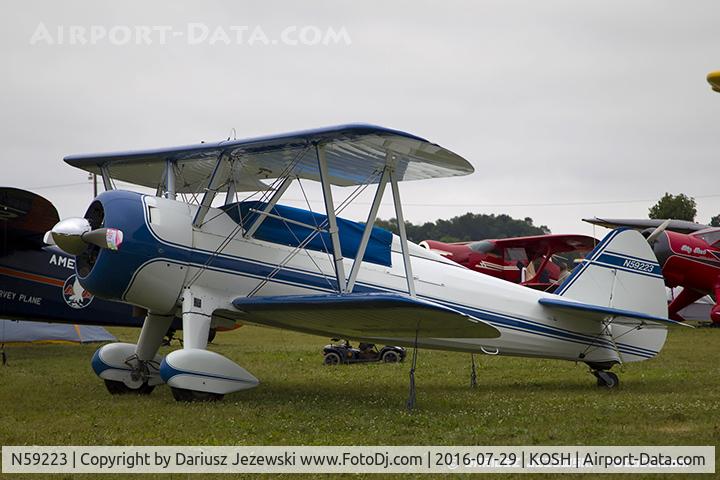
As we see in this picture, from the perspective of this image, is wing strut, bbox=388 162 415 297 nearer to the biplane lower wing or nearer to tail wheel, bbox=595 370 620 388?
the biplane lower wing

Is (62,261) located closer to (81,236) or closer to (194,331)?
(81,236)

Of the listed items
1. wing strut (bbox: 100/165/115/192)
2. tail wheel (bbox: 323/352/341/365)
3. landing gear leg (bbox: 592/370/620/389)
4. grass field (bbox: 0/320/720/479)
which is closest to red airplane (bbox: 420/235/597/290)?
tail wheel (bbox: 323/352/341/365)

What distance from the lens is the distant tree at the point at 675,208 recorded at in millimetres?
57716

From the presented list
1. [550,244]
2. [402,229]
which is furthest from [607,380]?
[550,244]

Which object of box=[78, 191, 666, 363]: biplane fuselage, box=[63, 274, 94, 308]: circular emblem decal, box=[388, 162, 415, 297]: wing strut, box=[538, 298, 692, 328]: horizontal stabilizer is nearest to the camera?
box=[78, 191, 666, 363]: biplane fuselage

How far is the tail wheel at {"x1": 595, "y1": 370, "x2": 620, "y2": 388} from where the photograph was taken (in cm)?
1093

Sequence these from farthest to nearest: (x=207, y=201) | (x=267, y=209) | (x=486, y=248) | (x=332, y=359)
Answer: (x=486, y=248), (x=332, y=359), (x=267, y=209), (x=207, y=201)

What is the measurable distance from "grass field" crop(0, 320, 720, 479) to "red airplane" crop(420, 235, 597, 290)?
12199 mm

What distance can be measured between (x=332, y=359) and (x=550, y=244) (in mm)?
13828

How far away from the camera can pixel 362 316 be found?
895 cm

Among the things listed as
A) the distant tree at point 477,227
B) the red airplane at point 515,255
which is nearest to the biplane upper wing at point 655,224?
the red airplane at point 515,255

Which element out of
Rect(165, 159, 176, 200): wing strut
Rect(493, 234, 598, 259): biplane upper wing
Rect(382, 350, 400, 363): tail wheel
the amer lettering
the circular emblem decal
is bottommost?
Rect(382, 350, 400, 363): tail wheel

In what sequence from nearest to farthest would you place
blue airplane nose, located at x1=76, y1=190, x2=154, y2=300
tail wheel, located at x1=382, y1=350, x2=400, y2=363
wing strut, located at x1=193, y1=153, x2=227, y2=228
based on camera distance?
1. blue airplane nose, located at x1=76, y1=190, x2=154, y2=300
2. wing strut, located at x1=193, y1=153, x2=227, y2=228
3. tail wheel, located at x1=382, y1=350, x2=400, y2=363
